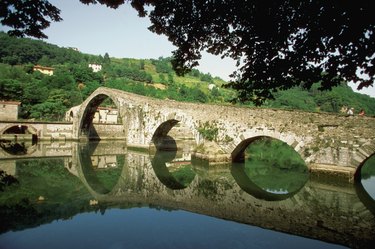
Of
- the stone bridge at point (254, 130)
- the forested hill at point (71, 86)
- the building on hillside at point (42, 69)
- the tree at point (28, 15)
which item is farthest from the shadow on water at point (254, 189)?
the building on hillside at point (42, 69)

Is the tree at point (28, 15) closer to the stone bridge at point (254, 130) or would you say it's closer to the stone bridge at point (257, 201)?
the stone bridge at point (257, 201)

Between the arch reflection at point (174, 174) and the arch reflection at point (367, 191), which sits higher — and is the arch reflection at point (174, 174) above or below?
below

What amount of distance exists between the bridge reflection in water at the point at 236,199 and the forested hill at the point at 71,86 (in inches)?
447

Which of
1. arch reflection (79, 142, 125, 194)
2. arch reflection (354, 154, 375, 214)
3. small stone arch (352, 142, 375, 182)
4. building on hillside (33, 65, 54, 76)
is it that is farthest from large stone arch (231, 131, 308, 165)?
building on hillside (33, 65, 54, 76)

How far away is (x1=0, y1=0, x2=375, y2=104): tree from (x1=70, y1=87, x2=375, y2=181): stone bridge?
8.76m

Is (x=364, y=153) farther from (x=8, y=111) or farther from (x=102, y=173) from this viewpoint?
(x=8, y=111)

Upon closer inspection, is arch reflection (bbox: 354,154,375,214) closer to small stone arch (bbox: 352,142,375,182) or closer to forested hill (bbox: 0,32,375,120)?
small stone arch (bbox: 352,142,375,182)

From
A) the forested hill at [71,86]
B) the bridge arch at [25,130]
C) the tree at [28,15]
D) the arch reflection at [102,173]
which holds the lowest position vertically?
the arch reflection at [102,173]

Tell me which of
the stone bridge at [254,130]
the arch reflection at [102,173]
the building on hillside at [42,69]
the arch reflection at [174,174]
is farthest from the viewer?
the building on hillside at [42,69]

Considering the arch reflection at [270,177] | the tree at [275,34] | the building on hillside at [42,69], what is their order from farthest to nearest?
the building on hillside at [42,69], the arch reflection at [270,177], the tree at [275,34]

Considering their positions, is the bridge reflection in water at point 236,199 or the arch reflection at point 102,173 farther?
the arch reflection at point 102,173

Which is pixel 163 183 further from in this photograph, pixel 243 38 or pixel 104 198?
pixel 243 38

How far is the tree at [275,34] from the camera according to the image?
326 centimetres

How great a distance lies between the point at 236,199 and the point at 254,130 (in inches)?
238
